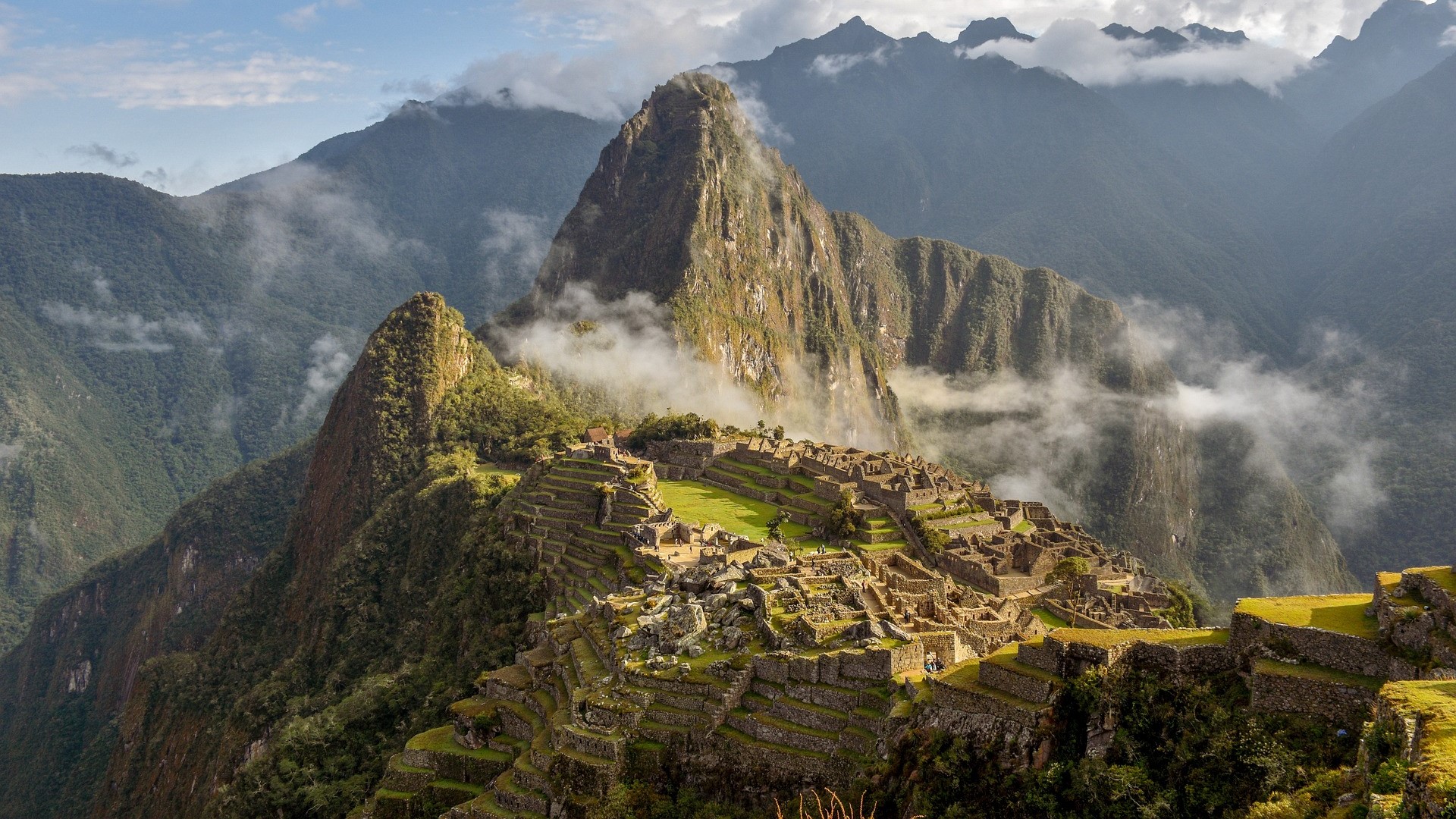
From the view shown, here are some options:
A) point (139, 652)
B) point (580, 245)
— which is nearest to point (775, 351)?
point (580, 245)

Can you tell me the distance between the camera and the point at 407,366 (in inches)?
4370

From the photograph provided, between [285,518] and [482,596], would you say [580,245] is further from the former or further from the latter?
[482,596]

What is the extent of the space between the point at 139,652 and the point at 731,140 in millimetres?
128395

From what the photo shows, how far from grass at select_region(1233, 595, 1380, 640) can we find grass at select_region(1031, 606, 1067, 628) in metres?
26.0

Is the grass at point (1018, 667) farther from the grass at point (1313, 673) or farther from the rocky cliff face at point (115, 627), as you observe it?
the rocky cliff face at point (115, 627)

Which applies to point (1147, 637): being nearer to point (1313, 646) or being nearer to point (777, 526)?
point (1313, 646)

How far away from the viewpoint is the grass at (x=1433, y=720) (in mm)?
11609

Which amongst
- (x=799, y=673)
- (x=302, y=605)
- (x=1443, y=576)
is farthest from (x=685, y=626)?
(x=302, y=605)

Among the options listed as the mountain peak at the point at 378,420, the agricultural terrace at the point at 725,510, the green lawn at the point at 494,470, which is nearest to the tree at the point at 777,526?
the agricultural terrace at the point at 725,510

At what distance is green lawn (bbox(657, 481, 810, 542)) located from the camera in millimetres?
59062

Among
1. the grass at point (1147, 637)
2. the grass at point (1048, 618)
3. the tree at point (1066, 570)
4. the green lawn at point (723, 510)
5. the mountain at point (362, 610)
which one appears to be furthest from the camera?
the green lawn at point (723, 510)

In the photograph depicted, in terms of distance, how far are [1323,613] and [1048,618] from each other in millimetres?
29425

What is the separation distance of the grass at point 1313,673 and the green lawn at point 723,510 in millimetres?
37784

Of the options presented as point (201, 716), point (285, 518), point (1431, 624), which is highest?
point (1431, 624)
